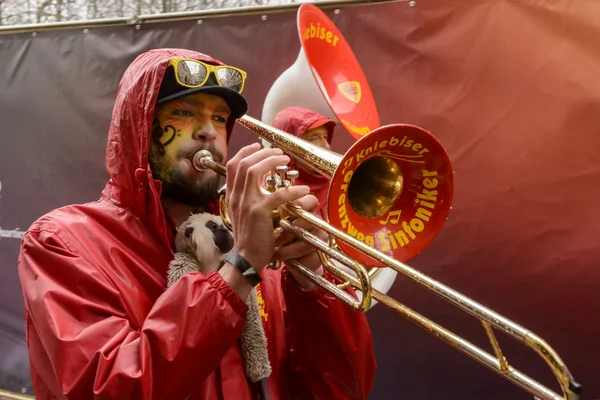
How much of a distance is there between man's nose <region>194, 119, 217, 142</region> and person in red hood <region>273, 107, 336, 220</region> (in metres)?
0.89

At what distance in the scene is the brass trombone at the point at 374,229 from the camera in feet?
2.94

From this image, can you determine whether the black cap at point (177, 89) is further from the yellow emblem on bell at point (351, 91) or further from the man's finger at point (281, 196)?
the yellow emblem on bell at point (351, 91)

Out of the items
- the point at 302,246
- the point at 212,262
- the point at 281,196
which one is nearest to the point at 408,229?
the point at 302,246

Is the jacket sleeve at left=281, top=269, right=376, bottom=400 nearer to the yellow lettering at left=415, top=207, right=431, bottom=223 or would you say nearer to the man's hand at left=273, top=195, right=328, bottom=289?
the man's hand at left=273, top=195, right=328, bottom=289

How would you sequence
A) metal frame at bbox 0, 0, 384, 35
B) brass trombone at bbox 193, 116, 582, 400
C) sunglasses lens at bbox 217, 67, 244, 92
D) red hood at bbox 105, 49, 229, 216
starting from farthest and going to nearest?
1. metal frame at bbox 0, 0, 384, 35
2. sunglasses lens at bbox 217, 67, 244, 92
3. red hood at bbox 105, 49, 229, 216
4. brass trombone at bbox 193, 116, 582, 400

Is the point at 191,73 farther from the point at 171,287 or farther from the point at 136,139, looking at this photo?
the point at 171,287

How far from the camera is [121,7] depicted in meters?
2.67

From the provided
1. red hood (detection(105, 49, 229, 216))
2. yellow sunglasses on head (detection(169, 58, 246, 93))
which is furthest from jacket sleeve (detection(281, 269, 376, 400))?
yellow sunglasses on head (detection(169, 58, 246, 93))

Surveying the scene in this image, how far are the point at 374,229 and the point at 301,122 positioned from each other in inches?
43.8

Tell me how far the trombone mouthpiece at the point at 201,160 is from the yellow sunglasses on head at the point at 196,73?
7.1 inches

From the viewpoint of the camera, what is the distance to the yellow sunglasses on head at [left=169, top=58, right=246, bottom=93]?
1.29 m

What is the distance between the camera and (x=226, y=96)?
136 cm

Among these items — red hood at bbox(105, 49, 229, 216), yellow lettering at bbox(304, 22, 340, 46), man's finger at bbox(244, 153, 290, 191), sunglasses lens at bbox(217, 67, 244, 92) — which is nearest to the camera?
man's finger at bbox(244, 153, 290, 191)

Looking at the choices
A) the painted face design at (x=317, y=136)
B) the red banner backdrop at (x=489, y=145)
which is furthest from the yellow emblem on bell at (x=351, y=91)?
the painted face design at (x=317, y=136)
